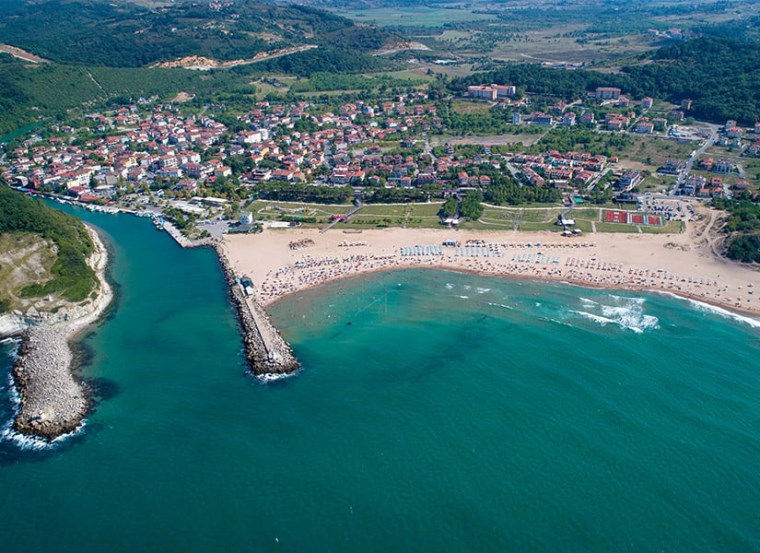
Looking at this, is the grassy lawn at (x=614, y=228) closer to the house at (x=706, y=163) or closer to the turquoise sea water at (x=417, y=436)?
the turquoise sea water at (x=417, y=436)

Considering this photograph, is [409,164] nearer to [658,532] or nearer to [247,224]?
[247,224]

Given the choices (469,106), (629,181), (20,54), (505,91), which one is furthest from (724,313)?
(20,54)

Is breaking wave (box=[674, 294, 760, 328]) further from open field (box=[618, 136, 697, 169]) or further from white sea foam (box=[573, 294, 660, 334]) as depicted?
open field (box=[618, 136, 697, 169])

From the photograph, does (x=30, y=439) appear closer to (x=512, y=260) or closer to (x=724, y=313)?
(x=512, y=260)

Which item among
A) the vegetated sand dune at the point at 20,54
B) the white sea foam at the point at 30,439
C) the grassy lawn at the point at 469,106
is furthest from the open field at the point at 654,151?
the vegetated sand dune at the point at 20,54

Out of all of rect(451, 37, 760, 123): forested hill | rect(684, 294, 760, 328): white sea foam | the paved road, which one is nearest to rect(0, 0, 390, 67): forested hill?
rect(451, 37, 760, 123): forested hill

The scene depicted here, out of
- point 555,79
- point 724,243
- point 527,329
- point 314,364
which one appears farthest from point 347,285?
point 555,79
